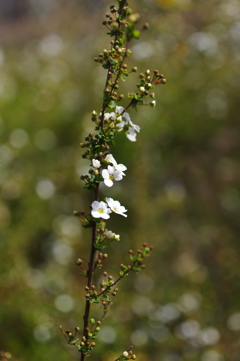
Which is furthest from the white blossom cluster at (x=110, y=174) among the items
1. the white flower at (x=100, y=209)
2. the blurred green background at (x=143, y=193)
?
the blurred green background at (x=143, y=193)

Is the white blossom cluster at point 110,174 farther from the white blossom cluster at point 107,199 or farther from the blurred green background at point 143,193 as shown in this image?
the blurred green background at point 143,193

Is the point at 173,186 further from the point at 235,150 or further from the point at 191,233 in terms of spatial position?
the point at 235,150

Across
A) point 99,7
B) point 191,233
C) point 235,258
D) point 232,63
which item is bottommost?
point 235,258

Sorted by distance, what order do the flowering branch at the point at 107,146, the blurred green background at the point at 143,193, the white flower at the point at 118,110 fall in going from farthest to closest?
the blurred green background at the point at 143,193 < the white flower at the point at 118,110 < the flowering branch at the point at 107,146

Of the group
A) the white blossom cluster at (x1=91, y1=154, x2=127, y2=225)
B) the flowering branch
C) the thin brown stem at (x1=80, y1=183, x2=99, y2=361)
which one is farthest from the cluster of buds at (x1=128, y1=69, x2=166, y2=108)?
the thin brown stem at (x1=80, y1=183, x2=99, y2=361)

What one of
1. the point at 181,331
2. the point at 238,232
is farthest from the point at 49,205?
the point at 238,232

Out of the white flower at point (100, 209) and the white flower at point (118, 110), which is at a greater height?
the white flower at point (118, 110)

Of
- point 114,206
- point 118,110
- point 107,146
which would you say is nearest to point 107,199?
point 114,206

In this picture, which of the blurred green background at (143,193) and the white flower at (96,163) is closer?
the white flower at (96,163)
